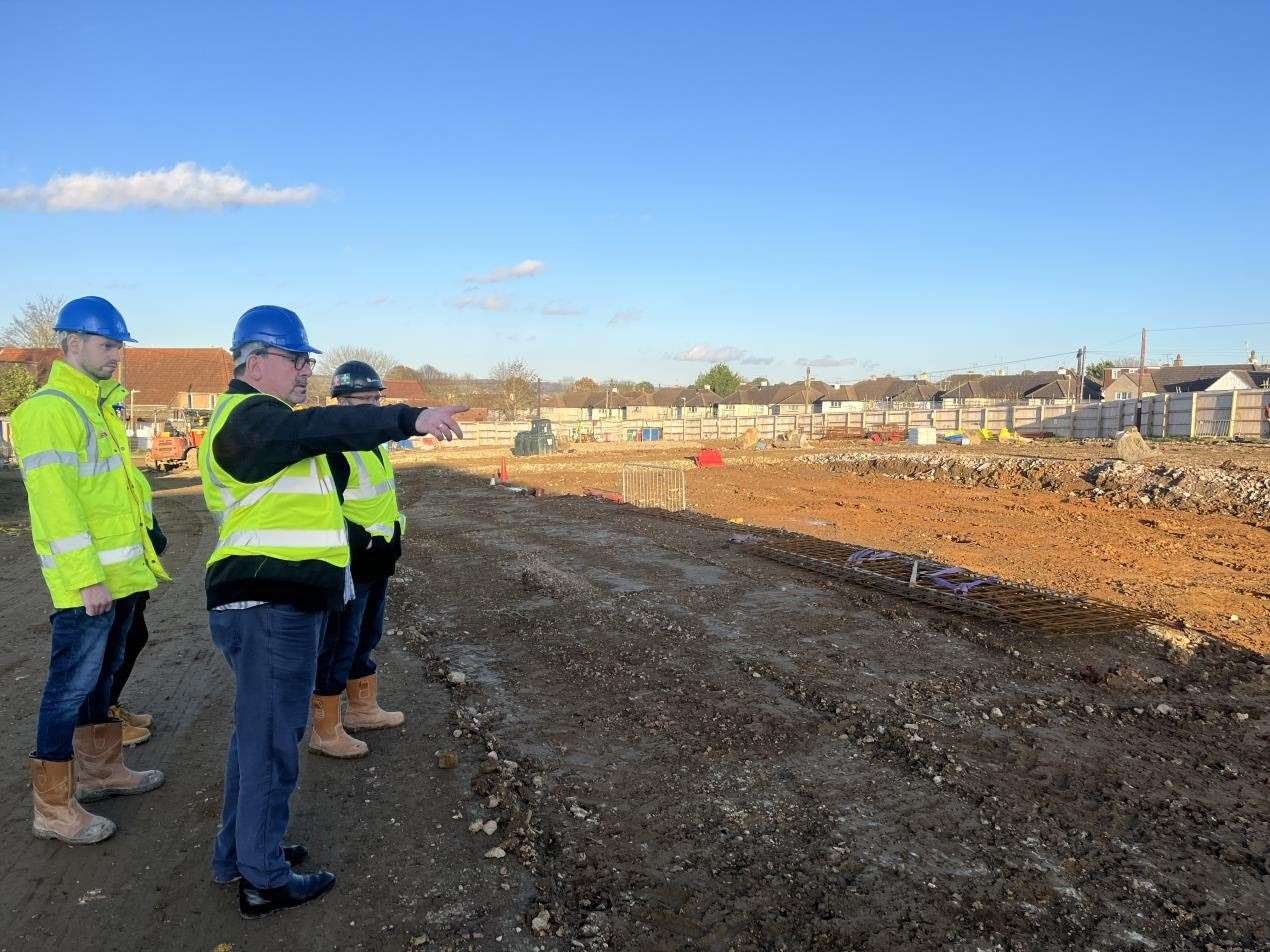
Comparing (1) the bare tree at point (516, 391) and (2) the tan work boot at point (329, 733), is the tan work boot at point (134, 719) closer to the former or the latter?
(2) the tan work boot at point (329, 733)

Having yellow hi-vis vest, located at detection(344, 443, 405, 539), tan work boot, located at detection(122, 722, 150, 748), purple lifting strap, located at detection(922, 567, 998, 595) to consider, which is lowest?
tan work boot, located at detection(122, 722, 150, 748)

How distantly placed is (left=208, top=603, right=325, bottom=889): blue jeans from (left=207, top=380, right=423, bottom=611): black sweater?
78mm

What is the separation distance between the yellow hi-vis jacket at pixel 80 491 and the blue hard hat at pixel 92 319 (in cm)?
18

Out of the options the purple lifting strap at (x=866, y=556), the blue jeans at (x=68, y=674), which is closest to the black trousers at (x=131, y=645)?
the blue jeans at (x=68, y=674)

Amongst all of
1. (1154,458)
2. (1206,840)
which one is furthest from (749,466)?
(1206,840)

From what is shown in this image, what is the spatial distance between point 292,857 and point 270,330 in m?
2.02

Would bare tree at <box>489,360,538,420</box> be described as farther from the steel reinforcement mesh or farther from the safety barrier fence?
the steel reinforcement mesh

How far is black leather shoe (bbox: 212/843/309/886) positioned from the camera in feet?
9.75

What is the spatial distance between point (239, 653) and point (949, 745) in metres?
3.67

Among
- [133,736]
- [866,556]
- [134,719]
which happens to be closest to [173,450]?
[866,556]

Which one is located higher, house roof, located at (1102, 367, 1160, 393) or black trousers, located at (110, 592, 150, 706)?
house roof, located at (1102, 367, 1160, 393)

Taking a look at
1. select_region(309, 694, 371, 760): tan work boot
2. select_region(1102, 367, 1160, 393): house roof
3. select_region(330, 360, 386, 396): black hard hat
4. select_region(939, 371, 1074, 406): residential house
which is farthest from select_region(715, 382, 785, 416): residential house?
select_region(309, 694, 371, 760): tan work boot

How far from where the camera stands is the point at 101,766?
3.65m

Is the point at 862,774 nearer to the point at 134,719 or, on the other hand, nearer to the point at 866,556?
the point at 134,719
